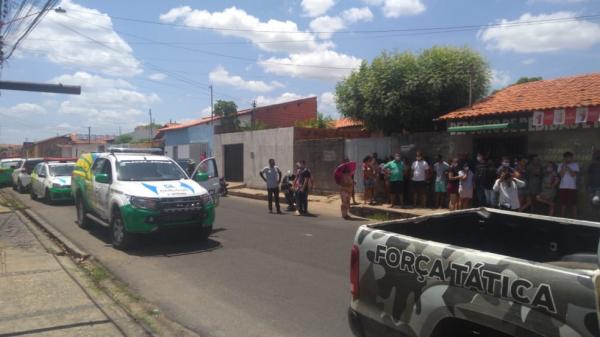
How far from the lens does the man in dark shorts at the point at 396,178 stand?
1470cm

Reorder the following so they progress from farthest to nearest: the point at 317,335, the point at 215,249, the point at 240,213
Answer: the point at 240,213
the point at 215,249
the point at 317,335

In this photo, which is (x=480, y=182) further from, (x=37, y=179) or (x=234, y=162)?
(x=234, y=162)

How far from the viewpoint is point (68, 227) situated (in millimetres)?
11992

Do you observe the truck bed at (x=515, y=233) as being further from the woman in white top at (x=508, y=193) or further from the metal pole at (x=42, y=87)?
the metal pole at (x=42, y=87)

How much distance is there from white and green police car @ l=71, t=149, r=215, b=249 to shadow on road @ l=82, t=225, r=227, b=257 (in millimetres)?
223

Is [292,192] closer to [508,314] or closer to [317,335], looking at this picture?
[317,335]

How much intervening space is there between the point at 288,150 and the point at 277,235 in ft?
37.4

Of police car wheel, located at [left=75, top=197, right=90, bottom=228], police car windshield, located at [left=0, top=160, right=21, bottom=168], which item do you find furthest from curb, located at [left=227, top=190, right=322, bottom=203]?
police car windshield, located at [left=0, top=160, right=21, bottom=168]

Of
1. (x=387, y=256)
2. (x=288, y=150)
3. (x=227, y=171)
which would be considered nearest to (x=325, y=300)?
(x=387, y=256)

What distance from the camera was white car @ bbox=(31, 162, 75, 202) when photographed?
1741 centimetres

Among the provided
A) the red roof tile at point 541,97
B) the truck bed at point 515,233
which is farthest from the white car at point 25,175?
the truck bed at point 515,233

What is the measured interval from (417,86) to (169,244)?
34.2 feet

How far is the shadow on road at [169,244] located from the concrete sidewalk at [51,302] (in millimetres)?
1323

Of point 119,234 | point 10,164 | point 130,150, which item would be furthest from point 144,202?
point 10,164
